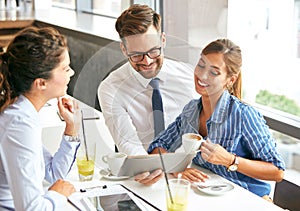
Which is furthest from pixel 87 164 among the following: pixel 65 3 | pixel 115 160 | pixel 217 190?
pixel 65 3

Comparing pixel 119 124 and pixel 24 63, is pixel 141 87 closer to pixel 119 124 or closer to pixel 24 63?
pixel 119 124

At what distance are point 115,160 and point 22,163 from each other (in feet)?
1.29

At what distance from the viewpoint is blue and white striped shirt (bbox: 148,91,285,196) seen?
5.92ft

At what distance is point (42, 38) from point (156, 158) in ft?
1.67

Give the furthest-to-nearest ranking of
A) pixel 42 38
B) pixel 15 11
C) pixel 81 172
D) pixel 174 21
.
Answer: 1. pixel 15 11
2. pixel 174 21
3. pixel 81 172
4. pixel 42 38

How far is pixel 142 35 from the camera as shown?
5.56ft

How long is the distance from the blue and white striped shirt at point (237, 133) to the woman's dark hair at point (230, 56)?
6 centimetres

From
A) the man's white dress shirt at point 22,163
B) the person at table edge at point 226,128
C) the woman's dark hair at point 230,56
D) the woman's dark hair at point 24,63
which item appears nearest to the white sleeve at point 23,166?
the man's white dress shirt at point 22,163

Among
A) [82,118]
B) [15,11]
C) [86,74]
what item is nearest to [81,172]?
[82,118]

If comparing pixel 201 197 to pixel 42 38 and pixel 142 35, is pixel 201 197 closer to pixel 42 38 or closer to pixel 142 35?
pixel 142 35

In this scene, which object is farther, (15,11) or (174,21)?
(15,11)

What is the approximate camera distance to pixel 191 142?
5.56ft

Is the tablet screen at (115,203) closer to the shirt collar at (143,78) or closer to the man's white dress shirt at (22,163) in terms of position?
the man's white dress shirt at (22,163)

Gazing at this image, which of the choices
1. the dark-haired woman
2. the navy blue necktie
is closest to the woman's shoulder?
the navy blue necktie
